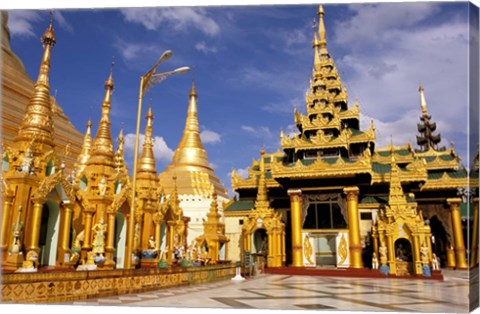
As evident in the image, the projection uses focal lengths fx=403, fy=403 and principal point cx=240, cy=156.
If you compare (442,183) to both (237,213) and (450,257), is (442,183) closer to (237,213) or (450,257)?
(450,257)

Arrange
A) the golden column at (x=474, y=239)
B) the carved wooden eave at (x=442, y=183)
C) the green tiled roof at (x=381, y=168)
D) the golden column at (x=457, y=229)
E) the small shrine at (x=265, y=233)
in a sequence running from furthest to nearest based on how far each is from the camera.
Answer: the carved wooden eave at (x=442, y=183)
the green tiled roof at (x=381, y=168)
the golden column at (x=457, y=229)
the small shrine at (x=265, y=233)
the golden column at (x=474, y=239)

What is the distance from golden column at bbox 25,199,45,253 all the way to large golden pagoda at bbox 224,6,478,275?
9.94 metres

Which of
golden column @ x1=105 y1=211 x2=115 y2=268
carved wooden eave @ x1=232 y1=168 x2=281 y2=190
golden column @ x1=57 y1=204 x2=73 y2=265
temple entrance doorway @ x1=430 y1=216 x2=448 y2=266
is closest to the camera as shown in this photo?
golden column @ x1=57 y1=204 x2=73 y2=265

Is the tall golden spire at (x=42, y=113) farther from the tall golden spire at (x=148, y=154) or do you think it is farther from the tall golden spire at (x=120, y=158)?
the tall golden spire at (x=148, y=154)

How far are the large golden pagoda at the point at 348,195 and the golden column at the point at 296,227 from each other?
0.04 meters

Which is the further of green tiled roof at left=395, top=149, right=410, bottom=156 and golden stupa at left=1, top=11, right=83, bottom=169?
green tiled roof at left=395, top=149, right=410, bottom=156

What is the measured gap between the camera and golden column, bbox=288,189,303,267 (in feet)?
59.6

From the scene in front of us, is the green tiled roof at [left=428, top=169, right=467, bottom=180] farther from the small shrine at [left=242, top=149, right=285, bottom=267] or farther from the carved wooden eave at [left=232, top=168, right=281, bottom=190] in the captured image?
the carved wooden eave at [left=232, top=168, right=281, bottom=190]

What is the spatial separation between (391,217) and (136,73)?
1195 cm

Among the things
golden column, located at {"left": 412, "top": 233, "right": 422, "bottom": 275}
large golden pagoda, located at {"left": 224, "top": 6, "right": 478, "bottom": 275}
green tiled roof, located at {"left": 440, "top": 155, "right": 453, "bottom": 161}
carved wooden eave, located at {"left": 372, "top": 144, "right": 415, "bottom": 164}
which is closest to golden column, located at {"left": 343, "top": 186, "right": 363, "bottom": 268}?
large golden pagoda, located at {"left": 224, "top": 6, "right": 478, "bottom": 275}

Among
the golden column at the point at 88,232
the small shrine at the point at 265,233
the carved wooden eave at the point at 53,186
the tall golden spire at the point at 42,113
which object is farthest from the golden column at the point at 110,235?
the small shrine at the point at 265,233

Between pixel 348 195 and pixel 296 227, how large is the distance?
2.77 m

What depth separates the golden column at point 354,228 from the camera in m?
17.3

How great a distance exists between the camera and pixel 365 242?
757 inches
